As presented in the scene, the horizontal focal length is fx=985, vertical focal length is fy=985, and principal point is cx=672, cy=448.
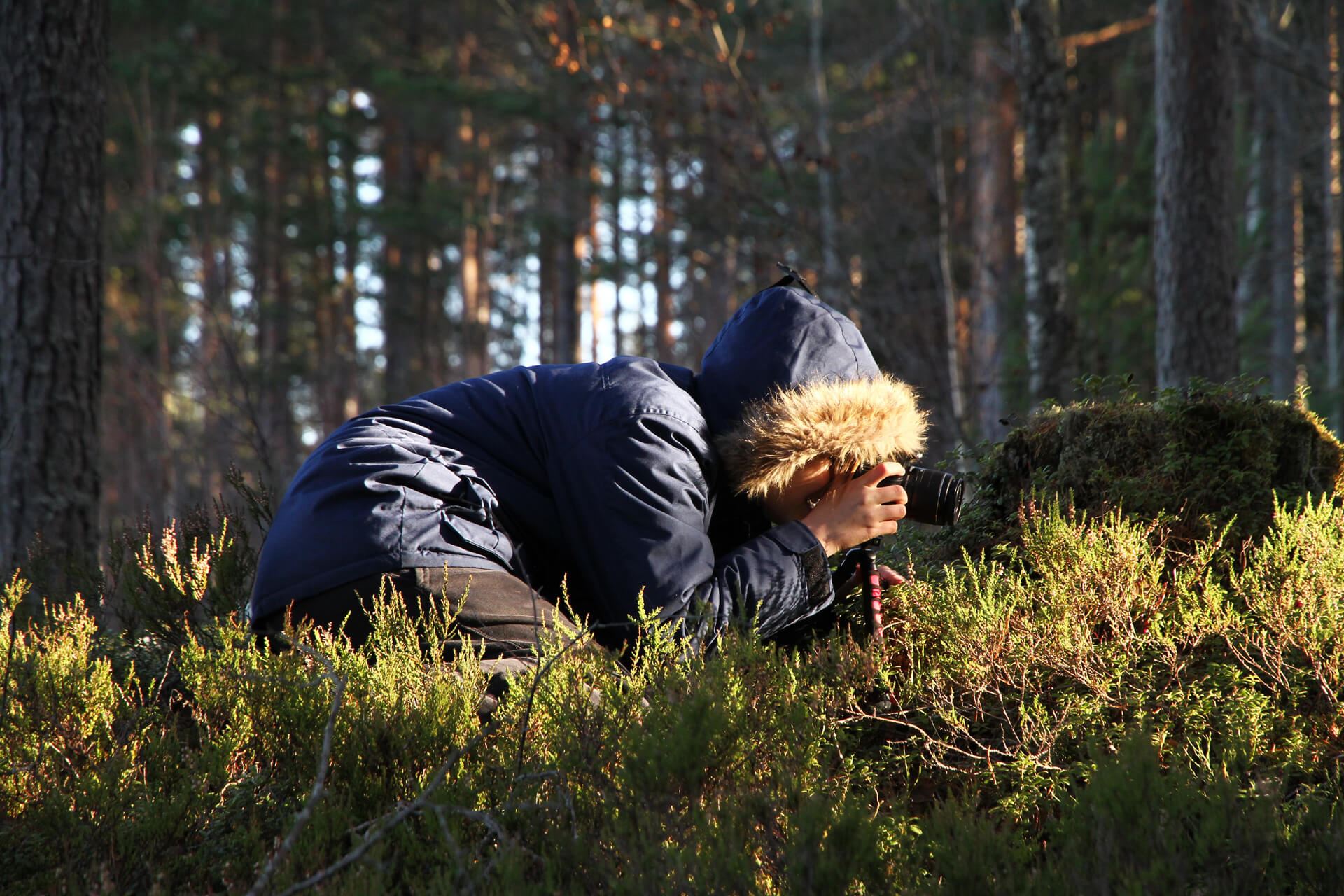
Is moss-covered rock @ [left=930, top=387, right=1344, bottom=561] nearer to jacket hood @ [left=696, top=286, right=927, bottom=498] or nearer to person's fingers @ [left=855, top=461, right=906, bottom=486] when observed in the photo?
person's fingers @ [left=855, top=461, right=906, bottom=486]

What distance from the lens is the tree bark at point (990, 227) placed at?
29.4 feet

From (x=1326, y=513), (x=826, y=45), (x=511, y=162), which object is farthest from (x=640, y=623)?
(x=511, y=162)

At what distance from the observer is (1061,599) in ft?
9.36

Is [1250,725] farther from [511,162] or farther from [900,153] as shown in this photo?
[511,162]

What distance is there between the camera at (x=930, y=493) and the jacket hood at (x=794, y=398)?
10cm

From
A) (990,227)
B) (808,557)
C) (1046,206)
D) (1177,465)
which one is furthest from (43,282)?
(990,227)

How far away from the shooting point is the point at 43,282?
553cm

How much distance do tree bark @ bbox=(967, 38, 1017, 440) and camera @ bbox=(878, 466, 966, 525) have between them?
4349mm

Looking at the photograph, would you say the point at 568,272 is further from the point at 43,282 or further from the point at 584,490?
the point at 584,490

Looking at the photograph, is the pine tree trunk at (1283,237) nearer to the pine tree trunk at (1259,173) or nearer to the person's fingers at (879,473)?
the pine tree trunk at (1259,173)

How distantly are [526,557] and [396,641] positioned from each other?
646 millimetres

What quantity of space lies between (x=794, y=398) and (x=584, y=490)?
698 mm

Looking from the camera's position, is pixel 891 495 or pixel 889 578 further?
pixel 889 578

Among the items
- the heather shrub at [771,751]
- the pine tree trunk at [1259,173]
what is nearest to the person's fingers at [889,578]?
the heather shrub at [771,751]
